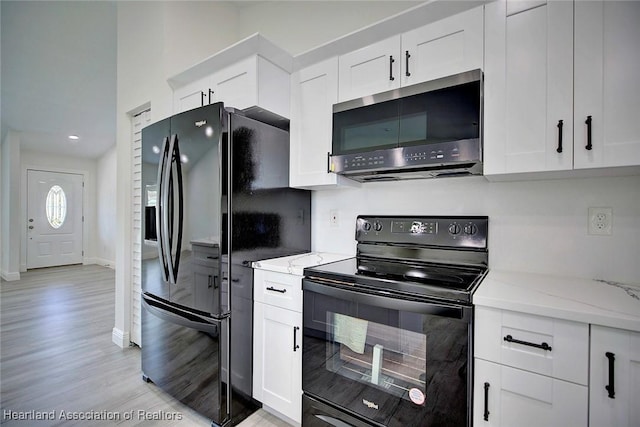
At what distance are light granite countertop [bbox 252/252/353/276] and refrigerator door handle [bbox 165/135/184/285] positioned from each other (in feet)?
1.67

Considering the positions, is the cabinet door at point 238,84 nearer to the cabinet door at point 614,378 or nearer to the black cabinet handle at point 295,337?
the black cabinet handle at point 295,337

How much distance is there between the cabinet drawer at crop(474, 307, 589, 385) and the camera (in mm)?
1024

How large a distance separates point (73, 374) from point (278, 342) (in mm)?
1832

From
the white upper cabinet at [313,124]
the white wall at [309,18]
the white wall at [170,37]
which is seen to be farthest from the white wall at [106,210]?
the white upper cabinet at [313,124]

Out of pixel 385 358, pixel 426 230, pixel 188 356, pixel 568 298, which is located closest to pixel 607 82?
pixel 568 298

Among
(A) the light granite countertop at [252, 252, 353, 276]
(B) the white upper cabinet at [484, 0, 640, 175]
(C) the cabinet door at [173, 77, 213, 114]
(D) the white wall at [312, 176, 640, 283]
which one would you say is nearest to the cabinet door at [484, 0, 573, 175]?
(B) the white upper cabinet at [484, 0, 640, 175]

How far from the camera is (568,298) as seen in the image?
3.74 feet

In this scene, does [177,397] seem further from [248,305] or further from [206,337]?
[248,305]

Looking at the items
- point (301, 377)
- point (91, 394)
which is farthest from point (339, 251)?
point (91, 394)

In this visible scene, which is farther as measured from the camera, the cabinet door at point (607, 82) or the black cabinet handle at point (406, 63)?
the black cabinet handle at point (406, 63)

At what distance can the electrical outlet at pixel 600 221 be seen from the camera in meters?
1.42

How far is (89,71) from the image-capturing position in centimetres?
A: 392

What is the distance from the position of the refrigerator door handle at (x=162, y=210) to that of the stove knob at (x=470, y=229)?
1821 mm

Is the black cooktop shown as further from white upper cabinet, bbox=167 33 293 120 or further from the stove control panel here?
white upper cabinet, bbox=167 33 293 120
